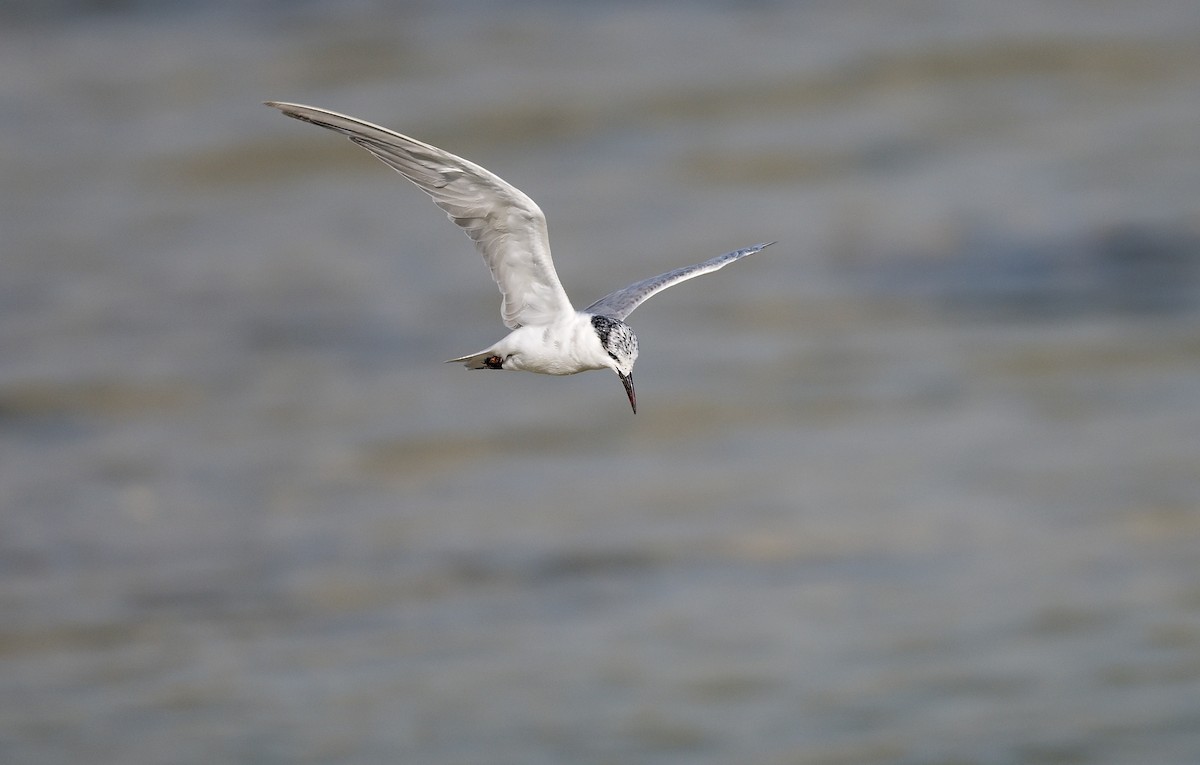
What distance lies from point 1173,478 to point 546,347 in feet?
59.1

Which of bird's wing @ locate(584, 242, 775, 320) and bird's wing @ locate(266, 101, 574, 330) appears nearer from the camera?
bird's wing @ locate(266, 101, 574, 330)

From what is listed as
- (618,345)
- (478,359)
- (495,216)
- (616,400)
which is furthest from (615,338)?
(616,400)

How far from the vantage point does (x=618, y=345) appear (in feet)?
27.7

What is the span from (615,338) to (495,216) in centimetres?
88

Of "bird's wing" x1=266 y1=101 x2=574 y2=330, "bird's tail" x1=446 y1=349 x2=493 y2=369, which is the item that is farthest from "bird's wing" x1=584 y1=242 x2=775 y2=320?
"bird's tail" x1=446 y1=349 x2=493 y2=369

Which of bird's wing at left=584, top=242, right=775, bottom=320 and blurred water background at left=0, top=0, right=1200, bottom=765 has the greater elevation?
blurred water background at left=0, top=0, right=1200, bottom=765

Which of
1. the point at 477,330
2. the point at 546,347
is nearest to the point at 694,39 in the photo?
the point at 477,330

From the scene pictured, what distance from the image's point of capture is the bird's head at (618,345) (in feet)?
27.6

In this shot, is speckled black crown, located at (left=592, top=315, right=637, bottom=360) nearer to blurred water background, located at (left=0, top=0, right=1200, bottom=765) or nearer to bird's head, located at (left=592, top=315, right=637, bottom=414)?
bird's head, located at (left=592, top=315, right=637, bottom=414)

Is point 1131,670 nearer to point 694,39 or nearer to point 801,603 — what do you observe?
point 801,603

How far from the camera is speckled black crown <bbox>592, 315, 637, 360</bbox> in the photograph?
843 centimetres

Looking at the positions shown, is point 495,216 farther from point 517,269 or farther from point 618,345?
point 618,345

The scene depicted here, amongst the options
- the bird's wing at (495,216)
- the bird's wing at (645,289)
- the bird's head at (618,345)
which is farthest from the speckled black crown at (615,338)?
the bird's wing at (645,289)

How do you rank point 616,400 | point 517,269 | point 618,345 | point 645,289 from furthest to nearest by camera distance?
point 616,400
point 645,289
point 517,269
point 618,345
